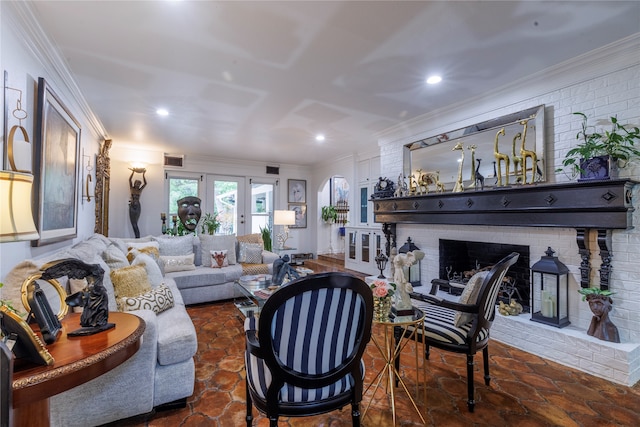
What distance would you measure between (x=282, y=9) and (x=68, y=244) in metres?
3.01

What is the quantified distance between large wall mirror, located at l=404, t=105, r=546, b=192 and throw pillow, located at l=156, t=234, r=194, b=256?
347 centimetres

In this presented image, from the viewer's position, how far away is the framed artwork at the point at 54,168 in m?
2.07

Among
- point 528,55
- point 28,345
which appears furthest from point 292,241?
point 28,345

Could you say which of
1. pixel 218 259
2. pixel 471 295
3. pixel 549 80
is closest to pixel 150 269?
pixel 218 259

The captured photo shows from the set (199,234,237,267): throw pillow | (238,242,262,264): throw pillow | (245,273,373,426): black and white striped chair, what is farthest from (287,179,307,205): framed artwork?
(245,273,373,426): black and white striped chair

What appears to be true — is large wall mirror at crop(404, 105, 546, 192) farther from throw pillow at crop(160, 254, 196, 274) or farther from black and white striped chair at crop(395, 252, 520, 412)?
throw pillow at crop(160, 254, 196, 274)

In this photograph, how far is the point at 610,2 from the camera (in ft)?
6.07

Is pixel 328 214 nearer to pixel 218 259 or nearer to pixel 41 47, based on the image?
pixel 218 259

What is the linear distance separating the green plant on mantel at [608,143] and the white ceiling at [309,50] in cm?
66

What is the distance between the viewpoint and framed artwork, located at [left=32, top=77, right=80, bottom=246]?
2.07m

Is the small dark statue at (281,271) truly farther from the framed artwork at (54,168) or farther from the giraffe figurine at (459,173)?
the giraffe figurine at (459,173)

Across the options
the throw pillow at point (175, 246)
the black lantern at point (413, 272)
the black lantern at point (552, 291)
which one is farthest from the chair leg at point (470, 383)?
the throw pillow at point (175, 246)

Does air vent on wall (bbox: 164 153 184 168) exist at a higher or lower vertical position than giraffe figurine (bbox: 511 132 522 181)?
higher

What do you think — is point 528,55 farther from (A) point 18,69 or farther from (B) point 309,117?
(A) point 18,69
